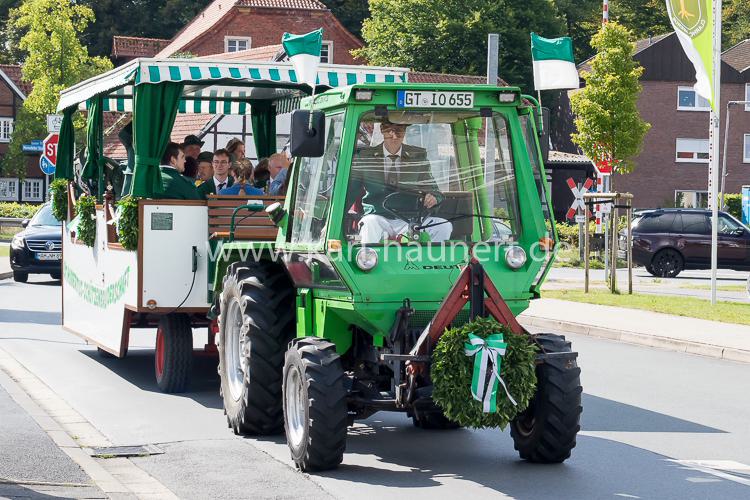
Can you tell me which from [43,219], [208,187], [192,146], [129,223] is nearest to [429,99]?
[129,223]

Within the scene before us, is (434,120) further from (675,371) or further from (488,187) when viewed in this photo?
(675,371)

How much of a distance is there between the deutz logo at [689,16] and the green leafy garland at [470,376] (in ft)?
47.6

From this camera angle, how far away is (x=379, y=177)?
8.52 meters

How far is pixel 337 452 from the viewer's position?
26.2 feet

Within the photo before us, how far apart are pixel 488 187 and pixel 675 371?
6.12 m

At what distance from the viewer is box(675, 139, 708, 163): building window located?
226 ft

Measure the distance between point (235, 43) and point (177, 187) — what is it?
58267 mm

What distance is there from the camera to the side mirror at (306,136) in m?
8.12

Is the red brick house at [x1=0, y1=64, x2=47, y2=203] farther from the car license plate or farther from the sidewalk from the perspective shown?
the car license plate

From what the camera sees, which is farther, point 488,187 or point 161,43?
point 161,43

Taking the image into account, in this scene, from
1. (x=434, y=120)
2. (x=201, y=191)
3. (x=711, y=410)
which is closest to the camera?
(x=434, y=120)

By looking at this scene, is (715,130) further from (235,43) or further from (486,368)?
(235,43)

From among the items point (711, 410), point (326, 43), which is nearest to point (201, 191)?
point (711, 410)

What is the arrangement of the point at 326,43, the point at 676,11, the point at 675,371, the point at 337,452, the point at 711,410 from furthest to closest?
the point at 326,43, the point at 676,11, the point at 675,371, the point at 711,410, the point at 337,452
